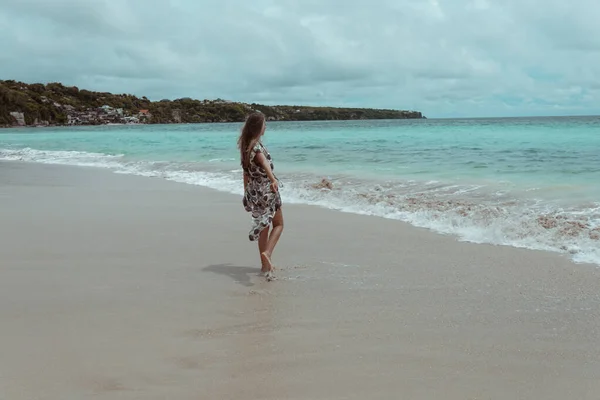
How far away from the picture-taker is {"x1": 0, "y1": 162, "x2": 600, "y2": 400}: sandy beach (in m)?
3.20

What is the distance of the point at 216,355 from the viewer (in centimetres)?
357

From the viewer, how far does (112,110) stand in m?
118

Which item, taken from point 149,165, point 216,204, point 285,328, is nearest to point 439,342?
point 285,328

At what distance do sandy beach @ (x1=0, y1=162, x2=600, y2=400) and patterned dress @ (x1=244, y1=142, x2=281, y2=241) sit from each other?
1.63ft

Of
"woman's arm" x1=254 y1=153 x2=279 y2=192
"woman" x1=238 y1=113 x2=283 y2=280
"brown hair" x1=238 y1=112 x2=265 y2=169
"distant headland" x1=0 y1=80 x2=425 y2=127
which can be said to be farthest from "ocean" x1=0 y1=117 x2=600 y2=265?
"distant headland" x1=0 y1=80 x2=425 y2=127

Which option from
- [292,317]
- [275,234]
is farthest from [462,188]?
[292,317]

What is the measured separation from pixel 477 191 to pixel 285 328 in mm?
8573

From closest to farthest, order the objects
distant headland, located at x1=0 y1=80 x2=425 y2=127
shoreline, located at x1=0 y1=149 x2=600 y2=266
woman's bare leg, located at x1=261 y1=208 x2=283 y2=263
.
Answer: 1. woman's bare leg, located at x1=261 y1=208 x2=283 y2=263
2. shoreline, located at x1=0 y1=149 x2=600 y2=266
3. distant headland, located at x1=0 y1=80 x2=425 y2=127

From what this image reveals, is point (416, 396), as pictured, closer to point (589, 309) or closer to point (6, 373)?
point (589, 309)

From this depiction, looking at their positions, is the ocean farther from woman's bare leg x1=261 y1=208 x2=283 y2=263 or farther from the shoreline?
woman's bare leg x1=261 y1=208 x2=283 y2=263

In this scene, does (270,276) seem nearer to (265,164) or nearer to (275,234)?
(275,234)

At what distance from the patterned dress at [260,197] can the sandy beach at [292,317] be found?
0.50 m

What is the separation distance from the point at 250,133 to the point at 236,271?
1439mm

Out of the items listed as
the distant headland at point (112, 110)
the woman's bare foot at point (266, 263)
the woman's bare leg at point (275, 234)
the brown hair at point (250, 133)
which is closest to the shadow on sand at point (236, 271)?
the woman's bare foot at point (266, 263)
